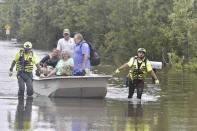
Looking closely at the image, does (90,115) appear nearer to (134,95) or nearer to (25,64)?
(25,64)

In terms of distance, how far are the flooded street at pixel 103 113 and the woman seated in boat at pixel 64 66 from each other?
0.84 meters

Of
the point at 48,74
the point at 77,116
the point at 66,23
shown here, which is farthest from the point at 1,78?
the point at 66,23

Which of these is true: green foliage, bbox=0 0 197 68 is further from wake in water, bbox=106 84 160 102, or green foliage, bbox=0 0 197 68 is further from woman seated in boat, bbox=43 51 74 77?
woman seated in boat, bbox=43 51 74 77

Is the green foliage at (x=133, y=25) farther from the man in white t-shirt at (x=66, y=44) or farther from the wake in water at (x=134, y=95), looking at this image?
the man in white t-shirt at (x=66, y=44)

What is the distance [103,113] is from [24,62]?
4.30 m

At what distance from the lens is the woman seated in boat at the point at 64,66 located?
1955 cm

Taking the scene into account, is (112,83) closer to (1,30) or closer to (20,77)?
(20,77)

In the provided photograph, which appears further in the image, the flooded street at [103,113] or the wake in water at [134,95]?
the wake in water at [134,95]

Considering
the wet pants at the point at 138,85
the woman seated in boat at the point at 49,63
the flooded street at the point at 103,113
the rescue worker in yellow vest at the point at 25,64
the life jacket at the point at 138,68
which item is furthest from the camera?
the woman seated in boat at the point at 49,63

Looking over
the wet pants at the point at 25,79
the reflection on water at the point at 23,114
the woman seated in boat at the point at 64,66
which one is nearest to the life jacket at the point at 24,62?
the wet pants at the point at 25,79

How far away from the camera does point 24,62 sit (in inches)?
771

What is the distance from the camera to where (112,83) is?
2681 centimetres

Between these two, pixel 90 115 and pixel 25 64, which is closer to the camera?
pixel 90 115

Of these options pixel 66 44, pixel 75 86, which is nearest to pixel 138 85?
pixel 75 86
